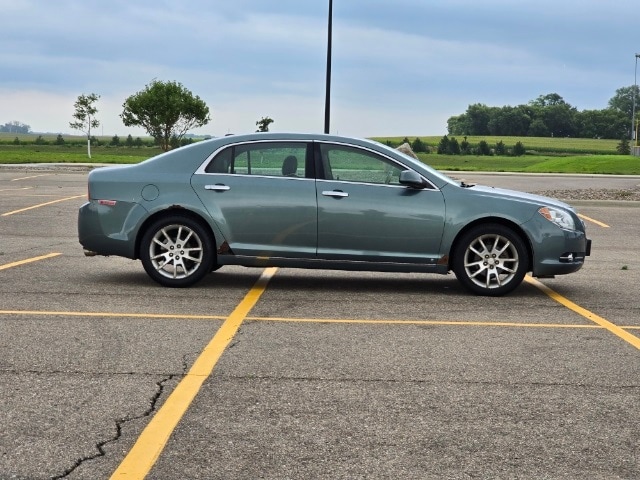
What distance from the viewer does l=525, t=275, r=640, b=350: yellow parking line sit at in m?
7.60

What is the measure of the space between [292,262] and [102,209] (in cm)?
204

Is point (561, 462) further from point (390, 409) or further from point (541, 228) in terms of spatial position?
point (541, 228)

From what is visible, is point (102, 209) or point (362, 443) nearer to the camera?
point (362, 443)

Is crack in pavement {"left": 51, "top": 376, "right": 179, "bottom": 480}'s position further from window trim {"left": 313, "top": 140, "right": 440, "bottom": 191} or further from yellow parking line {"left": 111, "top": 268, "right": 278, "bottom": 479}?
window trim {"left": 313, "top": 140, "right": 440, "bottom": 191}

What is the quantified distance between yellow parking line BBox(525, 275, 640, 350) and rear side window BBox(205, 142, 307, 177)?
9.54 feet

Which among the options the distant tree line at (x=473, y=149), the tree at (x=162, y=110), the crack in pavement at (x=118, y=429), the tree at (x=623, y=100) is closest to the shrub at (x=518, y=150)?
the distant tree line at (x=473, y=149)

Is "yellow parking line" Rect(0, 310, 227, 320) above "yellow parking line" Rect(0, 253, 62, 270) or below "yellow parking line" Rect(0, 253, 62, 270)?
above

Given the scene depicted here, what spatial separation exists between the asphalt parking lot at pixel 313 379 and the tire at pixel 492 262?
151 millimetres

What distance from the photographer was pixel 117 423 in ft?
16.3

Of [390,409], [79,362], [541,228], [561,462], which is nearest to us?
[561,462]

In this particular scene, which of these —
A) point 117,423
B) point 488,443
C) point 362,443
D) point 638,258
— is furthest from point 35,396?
point 638,258

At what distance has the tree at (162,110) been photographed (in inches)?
3115

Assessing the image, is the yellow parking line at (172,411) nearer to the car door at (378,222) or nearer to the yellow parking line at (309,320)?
the yellow parking line at (309,320)

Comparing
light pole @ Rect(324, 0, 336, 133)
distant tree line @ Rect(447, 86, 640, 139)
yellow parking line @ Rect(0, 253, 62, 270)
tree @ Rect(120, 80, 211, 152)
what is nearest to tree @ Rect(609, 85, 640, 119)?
distant tree line @ Rect(447, 86, 640, 139)
